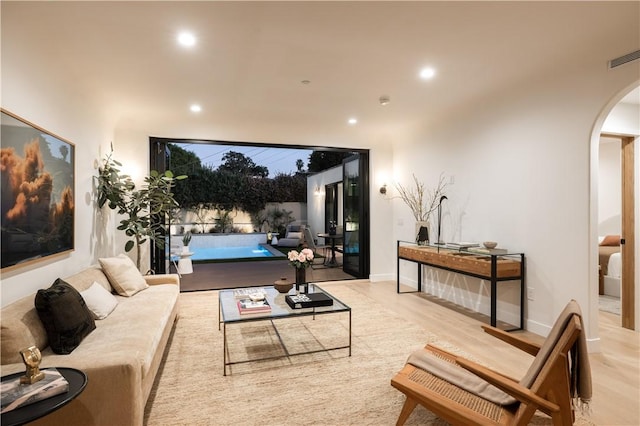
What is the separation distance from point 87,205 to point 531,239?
4839 millimetres

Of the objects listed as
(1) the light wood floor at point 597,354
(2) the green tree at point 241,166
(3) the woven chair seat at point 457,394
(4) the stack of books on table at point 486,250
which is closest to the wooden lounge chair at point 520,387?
(3) the woven chair seat at point 457,394

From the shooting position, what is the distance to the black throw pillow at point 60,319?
2057 millimetres

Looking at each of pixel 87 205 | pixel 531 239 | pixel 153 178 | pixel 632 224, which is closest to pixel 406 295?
pixel 531 239

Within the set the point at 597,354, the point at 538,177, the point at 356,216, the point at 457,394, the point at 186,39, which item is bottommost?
the point at 597,354

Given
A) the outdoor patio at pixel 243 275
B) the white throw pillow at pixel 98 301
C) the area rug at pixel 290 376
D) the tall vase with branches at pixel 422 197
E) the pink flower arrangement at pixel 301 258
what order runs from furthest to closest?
the outdoor patio at pixel 243 275 → the tall vase with branches at pixel 422 197 → the pink flower arrangement at pixel 301 258 → the white throw pillow at pixel 98 301 → the area rug at pixel 290 376

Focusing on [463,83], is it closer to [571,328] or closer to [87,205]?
[571,328]

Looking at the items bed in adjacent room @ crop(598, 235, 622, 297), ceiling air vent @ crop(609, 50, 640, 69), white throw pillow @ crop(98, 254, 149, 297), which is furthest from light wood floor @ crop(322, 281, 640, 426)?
white throw pillow @ crop(98, 254, 149, 297)

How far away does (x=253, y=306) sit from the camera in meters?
3.00

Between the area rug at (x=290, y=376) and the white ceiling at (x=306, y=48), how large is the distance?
2613 mm

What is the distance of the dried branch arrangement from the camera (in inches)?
201

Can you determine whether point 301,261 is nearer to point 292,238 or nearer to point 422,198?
point 422,198

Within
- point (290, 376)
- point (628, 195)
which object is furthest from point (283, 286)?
point (628, 195)

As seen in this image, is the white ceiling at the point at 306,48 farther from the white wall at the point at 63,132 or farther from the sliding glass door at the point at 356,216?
the sliding glass door at the point at 356,216

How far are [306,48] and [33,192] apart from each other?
96.5 inches
